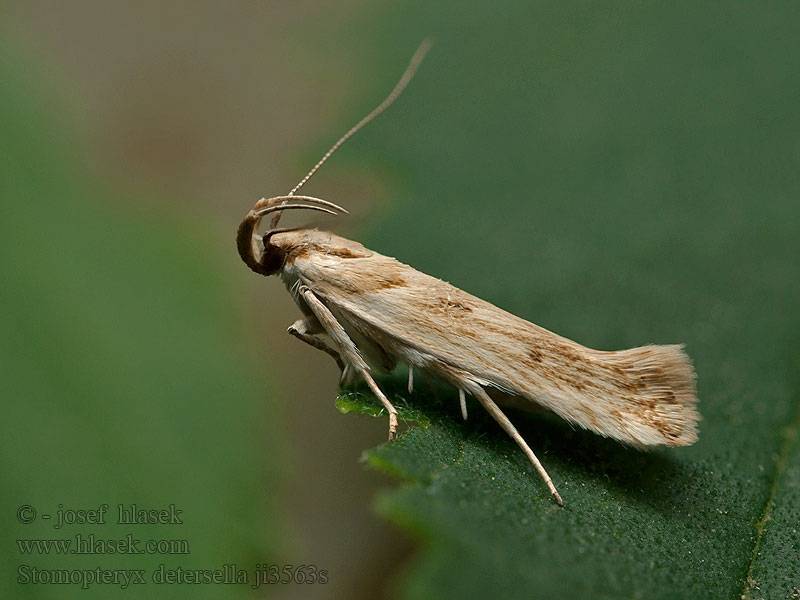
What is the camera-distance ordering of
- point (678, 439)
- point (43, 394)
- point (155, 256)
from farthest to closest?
point (155, 256) < point (43, 394) < point (678, 439)

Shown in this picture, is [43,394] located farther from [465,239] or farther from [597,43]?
[597,43]

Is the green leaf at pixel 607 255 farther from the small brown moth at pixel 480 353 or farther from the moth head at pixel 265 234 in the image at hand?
the moth head at pixel 265 234

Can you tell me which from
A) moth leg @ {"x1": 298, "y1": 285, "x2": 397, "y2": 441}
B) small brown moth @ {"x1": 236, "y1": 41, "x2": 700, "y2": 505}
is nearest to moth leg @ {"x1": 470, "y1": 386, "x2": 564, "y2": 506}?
small brown moth @ {"x1": 236, "y1": 41, "x2": 700, "y2": 505}

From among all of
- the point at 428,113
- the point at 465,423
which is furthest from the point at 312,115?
the point at 465,423

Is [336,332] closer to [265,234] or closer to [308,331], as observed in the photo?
[308,331]

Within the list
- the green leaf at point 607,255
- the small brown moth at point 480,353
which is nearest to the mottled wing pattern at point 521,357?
the small brown moth at point 480,353

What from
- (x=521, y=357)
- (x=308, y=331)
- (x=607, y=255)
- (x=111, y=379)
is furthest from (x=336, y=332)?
(x=607, y=255)

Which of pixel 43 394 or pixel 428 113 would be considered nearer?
pixel 43 394
